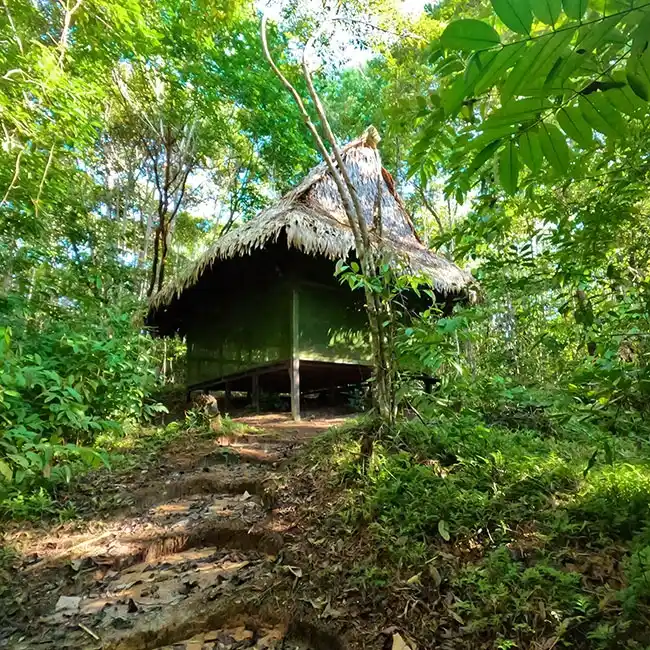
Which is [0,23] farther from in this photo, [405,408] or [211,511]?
[405,408]

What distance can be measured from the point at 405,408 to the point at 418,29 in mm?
4302

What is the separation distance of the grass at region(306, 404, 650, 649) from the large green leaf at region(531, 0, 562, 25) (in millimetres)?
1289

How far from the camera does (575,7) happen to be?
0.60 m

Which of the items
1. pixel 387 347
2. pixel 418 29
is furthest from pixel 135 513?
pixel 418 29

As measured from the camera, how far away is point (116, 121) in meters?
11.9

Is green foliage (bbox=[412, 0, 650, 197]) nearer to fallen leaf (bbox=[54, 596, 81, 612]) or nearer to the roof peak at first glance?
fallen leaf (bbox=[54, 596, 81, 612])

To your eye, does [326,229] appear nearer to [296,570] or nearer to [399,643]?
[296,570]

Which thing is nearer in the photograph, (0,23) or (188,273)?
(0,23)

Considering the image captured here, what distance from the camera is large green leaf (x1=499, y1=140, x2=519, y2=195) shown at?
0.84m

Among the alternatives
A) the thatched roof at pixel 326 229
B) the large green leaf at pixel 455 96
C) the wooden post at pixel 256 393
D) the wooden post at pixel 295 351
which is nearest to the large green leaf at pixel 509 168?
the large green leaf at pixel 455 96

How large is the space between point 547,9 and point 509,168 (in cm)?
28

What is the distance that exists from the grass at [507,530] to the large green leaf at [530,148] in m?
1.05

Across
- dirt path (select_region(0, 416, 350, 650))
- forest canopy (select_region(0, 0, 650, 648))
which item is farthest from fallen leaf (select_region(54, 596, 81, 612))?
forest canopy (select_region(0, 0, 650, 648))

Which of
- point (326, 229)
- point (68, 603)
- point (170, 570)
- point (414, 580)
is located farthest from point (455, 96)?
point (326, 229)
